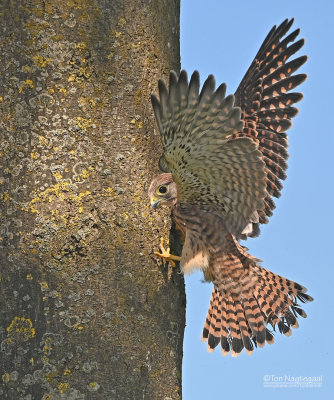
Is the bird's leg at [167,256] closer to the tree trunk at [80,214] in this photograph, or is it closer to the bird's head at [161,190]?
the tree trunk at [80,214]

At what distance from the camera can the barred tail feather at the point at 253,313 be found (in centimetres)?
391

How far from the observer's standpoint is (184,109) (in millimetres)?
2891

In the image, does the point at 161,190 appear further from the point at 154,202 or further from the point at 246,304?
the point at 246,304

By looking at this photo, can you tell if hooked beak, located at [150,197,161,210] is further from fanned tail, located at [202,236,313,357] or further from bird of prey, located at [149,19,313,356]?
fanned tail, located at [202,236,313,357]

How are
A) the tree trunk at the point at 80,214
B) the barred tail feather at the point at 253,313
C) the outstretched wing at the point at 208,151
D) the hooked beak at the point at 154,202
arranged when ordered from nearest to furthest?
the tree trunk at the point at 80,214
the hooked beak at the point at 154,202
the outstretched wing at the point at 208,151
the barred tail feather at the point at 253,313

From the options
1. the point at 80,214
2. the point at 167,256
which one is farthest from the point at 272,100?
the point at 80,214

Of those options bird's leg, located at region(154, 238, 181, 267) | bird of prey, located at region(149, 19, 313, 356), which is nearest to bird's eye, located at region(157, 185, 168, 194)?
bird of prey, located at region(149, 19, 313, 356)

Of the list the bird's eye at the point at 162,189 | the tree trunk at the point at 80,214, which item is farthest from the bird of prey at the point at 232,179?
the tree trunk at the point at 80,214

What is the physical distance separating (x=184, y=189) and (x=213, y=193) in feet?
0.60

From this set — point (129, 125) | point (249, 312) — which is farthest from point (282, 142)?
point (129, 125)

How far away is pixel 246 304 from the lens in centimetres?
400

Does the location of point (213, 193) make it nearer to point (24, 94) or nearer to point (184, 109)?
point (184, 109)

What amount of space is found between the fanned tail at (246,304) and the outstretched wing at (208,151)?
0.47m

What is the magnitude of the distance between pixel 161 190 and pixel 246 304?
155cm
